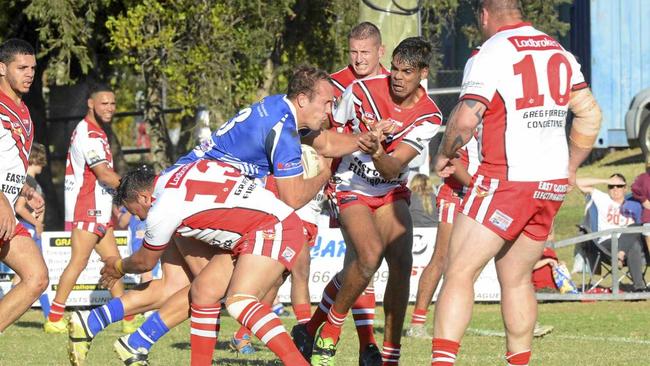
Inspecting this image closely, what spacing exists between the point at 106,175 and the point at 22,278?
12.0 ft

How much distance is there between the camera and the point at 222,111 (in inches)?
691

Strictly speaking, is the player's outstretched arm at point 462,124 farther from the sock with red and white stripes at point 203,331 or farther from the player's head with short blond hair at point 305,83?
the sock with red and white stripes at point 203,331

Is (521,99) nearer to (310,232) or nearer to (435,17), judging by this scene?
(310,232)

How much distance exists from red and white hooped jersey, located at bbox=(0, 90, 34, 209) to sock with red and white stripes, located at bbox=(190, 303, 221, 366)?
1699 mm

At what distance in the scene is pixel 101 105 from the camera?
12.0 metres

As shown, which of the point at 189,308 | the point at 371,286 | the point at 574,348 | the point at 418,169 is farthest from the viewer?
the point at 418,169

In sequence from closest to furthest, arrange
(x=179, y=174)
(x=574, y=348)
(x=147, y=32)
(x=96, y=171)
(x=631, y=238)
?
(x=179, y=174), (x=574, y=348), (x=96, y=171), (x=631, y=238), (x=147, y=32)

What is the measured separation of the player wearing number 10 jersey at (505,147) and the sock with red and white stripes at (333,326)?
5.74ft

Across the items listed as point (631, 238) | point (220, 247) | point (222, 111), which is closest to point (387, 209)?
point (220, 247)

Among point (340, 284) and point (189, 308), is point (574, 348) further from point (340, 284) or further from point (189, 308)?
point (189, 308)

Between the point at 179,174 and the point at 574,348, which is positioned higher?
the point at 179,174

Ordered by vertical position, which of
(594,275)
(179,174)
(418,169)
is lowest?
(594,275)

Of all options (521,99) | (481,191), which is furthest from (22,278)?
→ (521,99)

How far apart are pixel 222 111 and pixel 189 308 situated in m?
9.81
